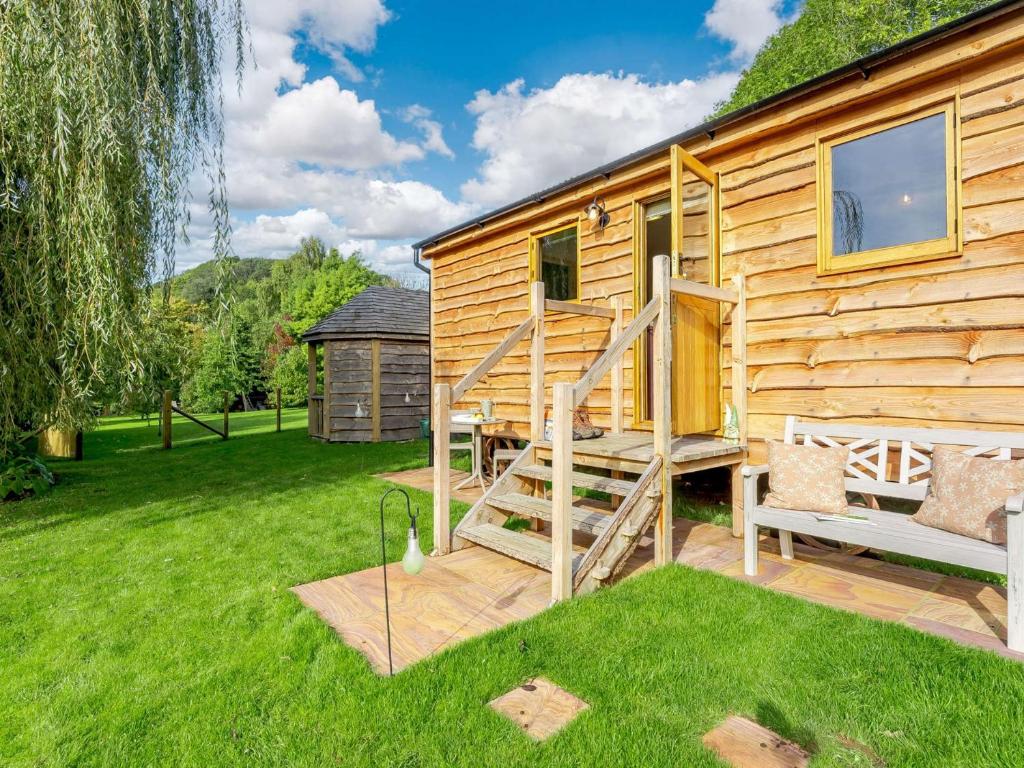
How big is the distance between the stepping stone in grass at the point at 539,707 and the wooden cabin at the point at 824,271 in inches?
33.7

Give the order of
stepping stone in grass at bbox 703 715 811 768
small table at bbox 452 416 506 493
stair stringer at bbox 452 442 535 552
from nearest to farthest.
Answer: stepping stone in grass at bbox 703 715 811 768
stair stringer at bbox 452 442 535 552
small table at bbox 452 416 506 493

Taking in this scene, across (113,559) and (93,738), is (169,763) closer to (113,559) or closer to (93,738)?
(93,738)

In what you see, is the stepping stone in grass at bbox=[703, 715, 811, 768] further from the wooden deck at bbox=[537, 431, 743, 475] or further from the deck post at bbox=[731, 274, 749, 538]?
the deck post at bbox=[731, 274, 749, 538]

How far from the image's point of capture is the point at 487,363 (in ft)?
13.6

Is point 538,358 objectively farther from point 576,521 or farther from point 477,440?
point 477,440

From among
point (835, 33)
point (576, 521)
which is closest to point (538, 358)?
point (576, 521)

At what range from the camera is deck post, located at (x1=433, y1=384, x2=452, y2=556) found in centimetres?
381

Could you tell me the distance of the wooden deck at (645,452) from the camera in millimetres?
3834

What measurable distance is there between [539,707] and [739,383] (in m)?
3.21

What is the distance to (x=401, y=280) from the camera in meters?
41.4

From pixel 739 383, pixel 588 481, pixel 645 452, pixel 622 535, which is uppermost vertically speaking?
pixel 739 383

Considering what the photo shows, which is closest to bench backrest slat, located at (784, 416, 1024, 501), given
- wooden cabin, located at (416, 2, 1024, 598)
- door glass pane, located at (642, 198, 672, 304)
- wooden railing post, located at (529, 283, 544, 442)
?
wooden cabin, located at (416, 2, 1024, 598)

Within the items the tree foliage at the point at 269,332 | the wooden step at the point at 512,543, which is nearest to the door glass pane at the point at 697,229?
the wooden step at the point at 512,543

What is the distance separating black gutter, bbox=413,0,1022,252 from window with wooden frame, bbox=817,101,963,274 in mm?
413
